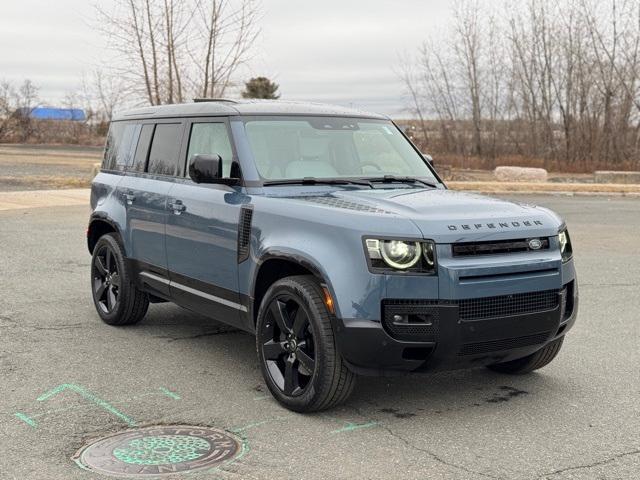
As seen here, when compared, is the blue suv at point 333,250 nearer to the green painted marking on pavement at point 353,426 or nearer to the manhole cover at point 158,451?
the green painted marking on pavement at point 353,426

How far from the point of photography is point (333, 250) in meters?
4.84

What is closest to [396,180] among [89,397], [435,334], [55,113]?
[435,334]

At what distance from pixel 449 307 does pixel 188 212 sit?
2342mm

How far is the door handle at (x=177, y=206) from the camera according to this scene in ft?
20.5

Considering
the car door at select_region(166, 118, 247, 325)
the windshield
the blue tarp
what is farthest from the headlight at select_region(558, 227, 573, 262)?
the blue tarp

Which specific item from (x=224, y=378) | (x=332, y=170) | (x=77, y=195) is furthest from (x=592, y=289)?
(x=77, y=195)

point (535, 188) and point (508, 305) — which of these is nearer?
point (508, 305)

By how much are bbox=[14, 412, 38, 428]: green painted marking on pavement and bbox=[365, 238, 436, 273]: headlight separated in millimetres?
2176

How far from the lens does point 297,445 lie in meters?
4.56

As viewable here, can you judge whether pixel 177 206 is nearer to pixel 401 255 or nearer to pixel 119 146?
pixel 119 146

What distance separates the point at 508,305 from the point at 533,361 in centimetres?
115

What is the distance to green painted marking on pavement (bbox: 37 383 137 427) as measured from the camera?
500 centimetres

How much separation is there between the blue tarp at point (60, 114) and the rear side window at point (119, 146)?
171 feet

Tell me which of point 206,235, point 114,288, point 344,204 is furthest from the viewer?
point 114,288
